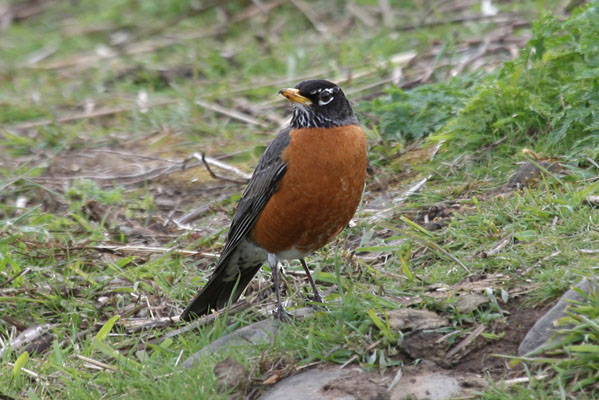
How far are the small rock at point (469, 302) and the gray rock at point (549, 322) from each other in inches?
13.1

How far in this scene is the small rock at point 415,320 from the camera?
3818 millimetres

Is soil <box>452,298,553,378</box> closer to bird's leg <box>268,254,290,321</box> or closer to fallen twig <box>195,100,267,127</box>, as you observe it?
bird's leg <box>268,254,290,321</box>

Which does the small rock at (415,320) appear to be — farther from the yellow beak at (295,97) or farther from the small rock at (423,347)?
the yellow beak at (295,97)

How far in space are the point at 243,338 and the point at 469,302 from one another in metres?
1.11

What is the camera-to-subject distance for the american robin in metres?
4.41

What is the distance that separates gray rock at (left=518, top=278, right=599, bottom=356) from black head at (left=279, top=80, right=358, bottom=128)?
160 cm

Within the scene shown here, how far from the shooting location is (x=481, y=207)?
16.6 ft

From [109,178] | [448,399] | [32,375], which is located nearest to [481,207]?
[448,399]

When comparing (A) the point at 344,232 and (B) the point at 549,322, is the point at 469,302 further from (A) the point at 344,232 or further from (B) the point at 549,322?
(A) the point at 344,232

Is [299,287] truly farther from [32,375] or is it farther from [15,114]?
[15,114]

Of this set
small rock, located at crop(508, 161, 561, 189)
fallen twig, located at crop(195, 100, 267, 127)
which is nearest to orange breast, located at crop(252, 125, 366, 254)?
small rock, located at crop(508, 161, 561, 189)

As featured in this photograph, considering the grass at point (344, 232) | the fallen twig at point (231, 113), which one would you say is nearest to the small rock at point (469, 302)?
the grass at point (344, 232)

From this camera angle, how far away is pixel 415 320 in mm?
3854

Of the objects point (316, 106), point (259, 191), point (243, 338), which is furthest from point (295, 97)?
point (243, 338)
